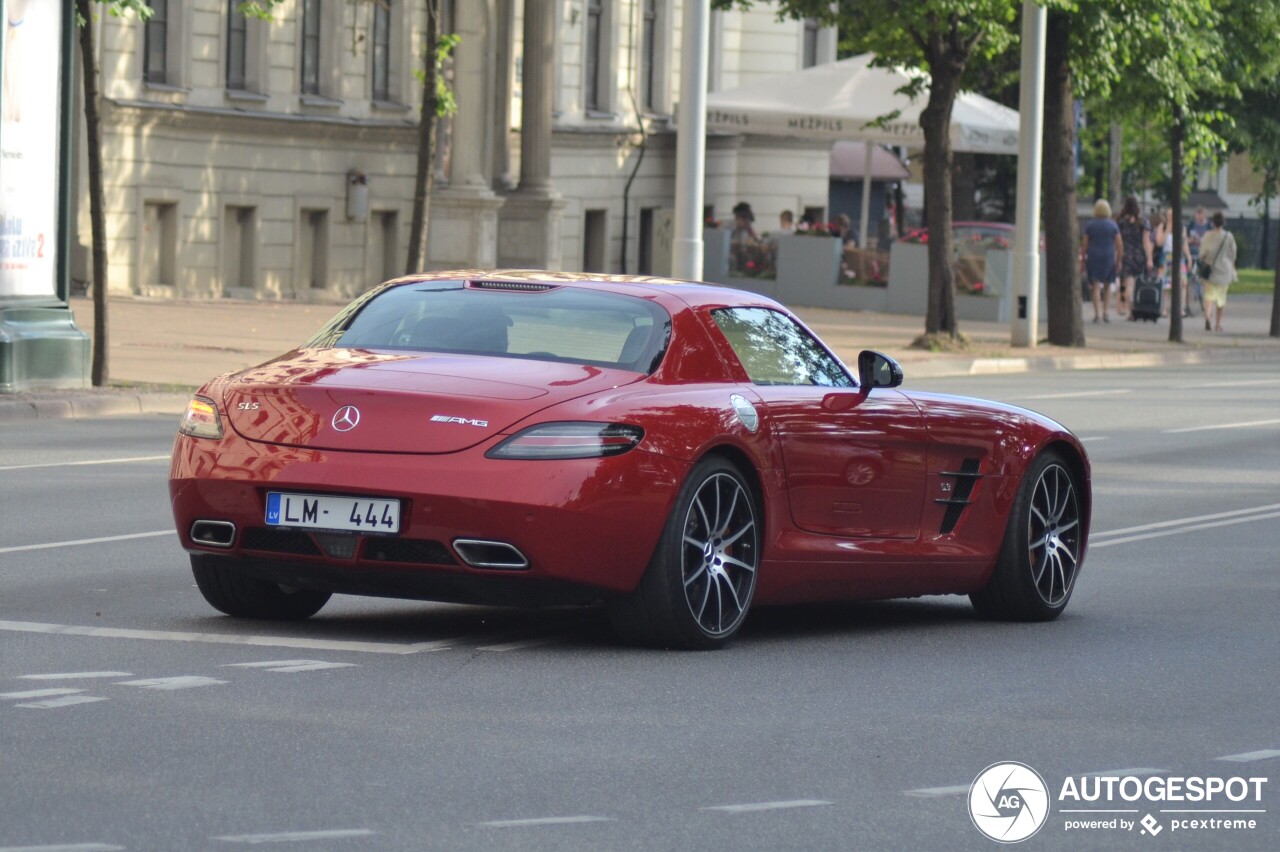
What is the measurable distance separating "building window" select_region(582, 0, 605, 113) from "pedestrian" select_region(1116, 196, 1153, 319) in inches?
401

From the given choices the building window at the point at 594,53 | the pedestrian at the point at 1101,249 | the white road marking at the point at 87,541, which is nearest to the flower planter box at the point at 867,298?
the pedestrian at the point at 1101,249

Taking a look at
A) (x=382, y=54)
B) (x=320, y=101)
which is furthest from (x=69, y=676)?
(x=382, y=54)

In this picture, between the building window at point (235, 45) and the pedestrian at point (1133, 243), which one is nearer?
the building window at point (235, 45)

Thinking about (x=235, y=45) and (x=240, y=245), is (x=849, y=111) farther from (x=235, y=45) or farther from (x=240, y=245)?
(x=240, y=245)

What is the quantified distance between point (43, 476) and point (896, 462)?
22.6 ft

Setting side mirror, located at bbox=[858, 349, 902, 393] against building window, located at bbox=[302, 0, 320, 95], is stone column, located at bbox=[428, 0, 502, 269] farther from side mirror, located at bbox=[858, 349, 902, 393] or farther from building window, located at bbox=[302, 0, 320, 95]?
side mirror, located at bbox=[858, 349, 902, 393]

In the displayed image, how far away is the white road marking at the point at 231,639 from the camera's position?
8398 millimetres

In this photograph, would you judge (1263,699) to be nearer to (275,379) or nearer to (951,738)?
(951,738)

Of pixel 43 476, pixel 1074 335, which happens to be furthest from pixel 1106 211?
pixel 43 476

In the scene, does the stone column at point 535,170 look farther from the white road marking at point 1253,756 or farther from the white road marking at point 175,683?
the white road marking at point 1253,756

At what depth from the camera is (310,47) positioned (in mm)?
38719

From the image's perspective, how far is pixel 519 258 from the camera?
42000 millimetres

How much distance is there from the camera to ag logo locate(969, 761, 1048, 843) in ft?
19.7

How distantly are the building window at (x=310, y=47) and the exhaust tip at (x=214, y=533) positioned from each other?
101 ft
